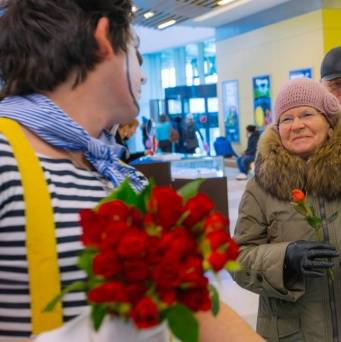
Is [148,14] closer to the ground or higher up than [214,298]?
higher up

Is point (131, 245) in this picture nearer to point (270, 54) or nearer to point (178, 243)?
point (178, 243)

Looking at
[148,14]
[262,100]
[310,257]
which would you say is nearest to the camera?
[310,257]

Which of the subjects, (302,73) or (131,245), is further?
(302,73)

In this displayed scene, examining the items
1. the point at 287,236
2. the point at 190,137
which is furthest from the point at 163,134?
the point at 287,236

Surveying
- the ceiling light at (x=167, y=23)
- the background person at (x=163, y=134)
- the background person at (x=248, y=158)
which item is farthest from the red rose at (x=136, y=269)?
the background person at (x=163, y=134)

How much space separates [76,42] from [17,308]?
511mm

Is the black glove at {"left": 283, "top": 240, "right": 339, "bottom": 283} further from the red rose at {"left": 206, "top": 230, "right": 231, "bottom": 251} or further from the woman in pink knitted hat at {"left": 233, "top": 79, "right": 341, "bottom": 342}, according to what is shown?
the red rose at {"left": 206, "top": 230, "right": 231, "bottom": 251}

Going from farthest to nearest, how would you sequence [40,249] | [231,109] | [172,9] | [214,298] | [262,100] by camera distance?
[231,109] → [262,100] → [172,9] → [40,249] → [214,298]

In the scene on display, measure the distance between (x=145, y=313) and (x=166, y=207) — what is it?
14 cm

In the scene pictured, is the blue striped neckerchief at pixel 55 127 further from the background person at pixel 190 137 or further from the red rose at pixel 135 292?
the background person at pixel 190 137

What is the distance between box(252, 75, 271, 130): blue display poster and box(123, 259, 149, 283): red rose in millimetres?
13007

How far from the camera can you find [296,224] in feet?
6.59

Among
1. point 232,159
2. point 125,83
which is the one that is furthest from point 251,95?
point 125,83

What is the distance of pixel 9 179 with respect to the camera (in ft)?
2.98
